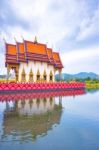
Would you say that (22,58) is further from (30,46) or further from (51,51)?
(51,51)

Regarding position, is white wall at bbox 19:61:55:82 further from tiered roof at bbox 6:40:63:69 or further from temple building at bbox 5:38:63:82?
tiered roof at bbox 6:40:63:69

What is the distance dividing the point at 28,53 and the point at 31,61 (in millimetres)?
1427

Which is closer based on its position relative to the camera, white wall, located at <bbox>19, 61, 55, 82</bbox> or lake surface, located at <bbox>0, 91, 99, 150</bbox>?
lake surface, located at <bbox>0, 91, 99, 150</bbox>

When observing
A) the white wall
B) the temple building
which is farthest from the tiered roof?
the white wall

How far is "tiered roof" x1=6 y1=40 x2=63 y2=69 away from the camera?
Result: 105ft

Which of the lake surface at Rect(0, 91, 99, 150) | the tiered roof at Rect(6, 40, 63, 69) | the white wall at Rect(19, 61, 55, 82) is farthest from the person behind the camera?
the white wall at Rect(19, 61, 55, 82)

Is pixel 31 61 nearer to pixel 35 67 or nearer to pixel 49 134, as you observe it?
pixel 35 67

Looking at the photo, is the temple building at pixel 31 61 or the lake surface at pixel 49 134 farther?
the temple building at pixel 31 61

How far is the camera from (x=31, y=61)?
33.6 m

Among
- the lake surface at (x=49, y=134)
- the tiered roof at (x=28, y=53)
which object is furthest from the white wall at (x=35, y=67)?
the lake surface at (x=49, y=134)

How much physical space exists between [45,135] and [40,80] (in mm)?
26252

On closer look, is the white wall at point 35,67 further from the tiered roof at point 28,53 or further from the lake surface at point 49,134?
the lake surface at point 49,134

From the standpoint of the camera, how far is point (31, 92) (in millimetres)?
28328

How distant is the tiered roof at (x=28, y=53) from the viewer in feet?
105
